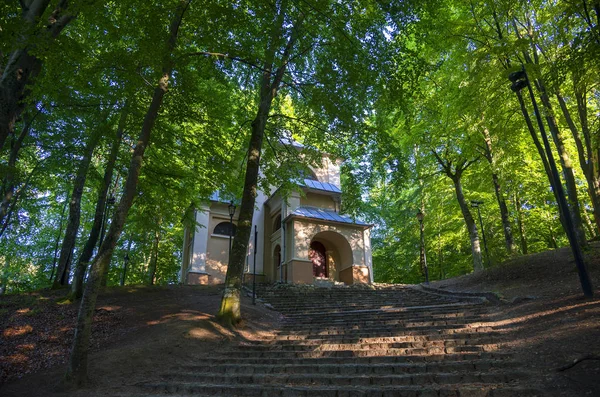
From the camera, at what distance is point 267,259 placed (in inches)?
891

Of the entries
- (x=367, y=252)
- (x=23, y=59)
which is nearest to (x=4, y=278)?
(x=367, y=252)

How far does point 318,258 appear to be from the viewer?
2252 centimetres

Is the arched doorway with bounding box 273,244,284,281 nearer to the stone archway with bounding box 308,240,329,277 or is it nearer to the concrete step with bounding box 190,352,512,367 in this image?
the stone archway with bounding box 308,240,329,277

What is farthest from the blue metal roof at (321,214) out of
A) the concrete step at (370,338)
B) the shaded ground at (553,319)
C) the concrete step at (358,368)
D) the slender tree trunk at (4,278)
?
the slender tree trunk at (4,278)

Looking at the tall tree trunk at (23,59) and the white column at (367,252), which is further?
the white column at (367,252)

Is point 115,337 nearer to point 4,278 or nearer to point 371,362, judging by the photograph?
point 371,362

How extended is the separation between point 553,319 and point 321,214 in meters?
14.7

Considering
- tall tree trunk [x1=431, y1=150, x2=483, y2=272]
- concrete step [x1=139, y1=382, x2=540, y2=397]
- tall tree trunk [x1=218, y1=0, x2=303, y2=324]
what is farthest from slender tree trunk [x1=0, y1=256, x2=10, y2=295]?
tall tree trunk [x1=431, y1=150, x2=483, y2=272]

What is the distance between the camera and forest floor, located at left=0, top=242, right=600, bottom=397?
573cm

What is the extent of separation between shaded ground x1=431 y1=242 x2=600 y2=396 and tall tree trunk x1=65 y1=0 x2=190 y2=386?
7.02 meters

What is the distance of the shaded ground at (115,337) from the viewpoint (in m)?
6.56

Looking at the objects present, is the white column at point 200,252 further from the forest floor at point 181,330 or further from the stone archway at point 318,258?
the forest floor at point 181,330

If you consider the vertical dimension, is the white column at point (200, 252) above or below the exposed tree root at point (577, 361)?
above

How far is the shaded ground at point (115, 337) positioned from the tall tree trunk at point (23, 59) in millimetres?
4358
